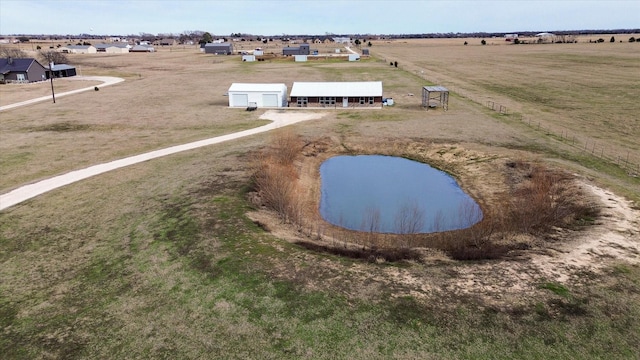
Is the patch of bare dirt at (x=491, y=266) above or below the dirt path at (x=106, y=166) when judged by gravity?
below

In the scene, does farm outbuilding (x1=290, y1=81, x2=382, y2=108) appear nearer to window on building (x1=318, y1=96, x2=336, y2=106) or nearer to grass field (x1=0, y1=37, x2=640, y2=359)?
window on building (x1=318, y1=96, x2=336, y2=106)

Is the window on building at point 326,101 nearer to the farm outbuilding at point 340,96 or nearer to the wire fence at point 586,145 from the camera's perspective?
the farm outbuilding at point 340,96

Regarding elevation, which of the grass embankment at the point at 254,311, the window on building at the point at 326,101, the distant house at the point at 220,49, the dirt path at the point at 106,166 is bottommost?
the grass embankment at the point at 254,311

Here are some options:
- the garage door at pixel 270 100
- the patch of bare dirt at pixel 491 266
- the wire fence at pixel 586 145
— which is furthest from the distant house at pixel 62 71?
the wire fence at pixel 586 145

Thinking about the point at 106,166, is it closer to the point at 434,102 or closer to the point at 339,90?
the point at 339,90

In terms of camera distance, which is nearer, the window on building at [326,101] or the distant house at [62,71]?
the window on building at [326,101]

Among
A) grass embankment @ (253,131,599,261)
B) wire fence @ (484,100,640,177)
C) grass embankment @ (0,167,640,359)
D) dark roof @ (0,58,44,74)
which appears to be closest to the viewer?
grass embankment @ (0,167,640,359)

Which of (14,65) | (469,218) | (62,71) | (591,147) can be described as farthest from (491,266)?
(62,71)

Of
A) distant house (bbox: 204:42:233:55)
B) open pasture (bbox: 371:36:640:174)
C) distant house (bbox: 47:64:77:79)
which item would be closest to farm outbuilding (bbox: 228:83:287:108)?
open pasture (bbox: 371:36:640:174)
